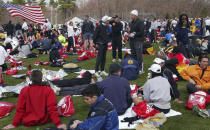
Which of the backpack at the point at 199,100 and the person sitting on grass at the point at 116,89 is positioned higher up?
the person sitting on grass at the point at 116,89

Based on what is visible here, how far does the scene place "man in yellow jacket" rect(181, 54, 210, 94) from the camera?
18.5 ft

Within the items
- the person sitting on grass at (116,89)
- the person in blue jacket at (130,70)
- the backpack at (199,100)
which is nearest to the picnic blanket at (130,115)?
the person sitting on grass at (116,89)

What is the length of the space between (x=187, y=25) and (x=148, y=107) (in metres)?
4.57

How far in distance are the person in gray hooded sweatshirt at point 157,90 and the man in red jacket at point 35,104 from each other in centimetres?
185

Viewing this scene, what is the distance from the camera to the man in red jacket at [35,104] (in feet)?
13.9

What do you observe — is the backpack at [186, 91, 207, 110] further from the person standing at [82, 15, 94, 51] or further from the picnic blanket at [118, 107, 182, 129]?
the person standing at [82, 15, 94, 51]

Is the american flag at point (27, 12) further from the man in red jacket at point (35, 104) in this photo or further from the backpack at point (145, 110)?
the backpack at point (145, 110)

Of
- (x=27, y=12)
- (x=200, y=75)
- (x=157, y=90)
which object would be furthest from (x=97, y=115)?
(x=27, y=12)

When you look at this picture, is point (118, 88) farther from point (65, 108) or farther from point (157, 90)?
point (65, 108)

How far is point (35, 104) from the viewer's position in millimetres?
4250

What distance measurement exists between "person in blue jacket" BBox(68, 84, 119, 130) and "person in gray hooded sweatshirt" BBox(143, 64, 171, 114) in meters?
1.77

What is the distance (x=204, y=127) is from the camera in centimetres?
434

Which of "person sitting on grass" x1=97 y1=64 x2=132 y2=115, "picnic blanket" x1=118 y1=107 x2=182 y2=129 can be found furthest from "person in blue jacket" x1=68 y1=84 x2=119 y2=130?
"person sitting on grass" x1=97 y1=64 x2=132 y2=115

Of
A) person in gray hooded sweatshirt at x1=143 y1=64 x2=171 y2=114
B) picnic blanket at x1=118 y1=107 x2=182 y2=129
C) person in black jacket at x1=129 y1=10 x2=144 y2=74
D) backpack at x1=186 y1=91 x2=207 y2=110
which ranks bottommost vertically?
picnic blanket at x1=118 y1=107 x2=182 y2=129
